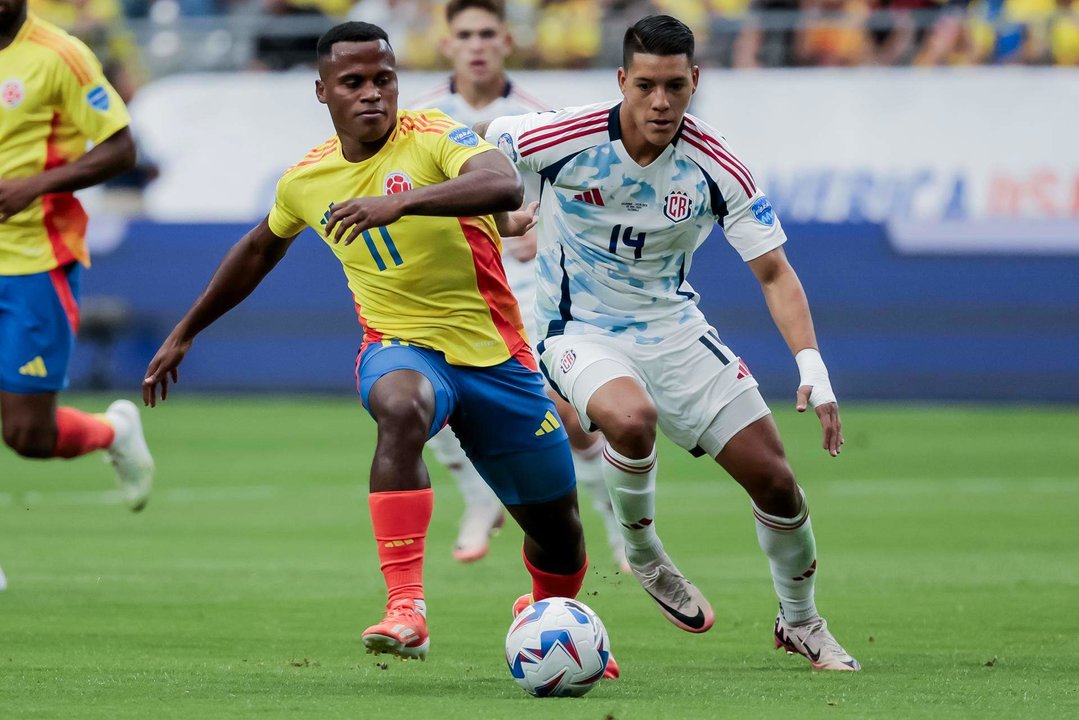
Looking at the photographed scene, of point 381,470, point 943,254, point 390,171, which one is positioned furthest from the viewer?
point 943,254

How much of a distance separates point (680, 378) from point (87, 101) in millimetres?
3558

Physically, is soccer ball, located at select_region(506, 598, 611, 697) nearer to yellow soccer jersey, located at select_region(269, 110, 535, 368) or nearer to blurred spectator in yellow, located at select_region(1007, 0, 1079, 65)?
yellow soccer jersey, located at select_region(269, 110, 535, 368)

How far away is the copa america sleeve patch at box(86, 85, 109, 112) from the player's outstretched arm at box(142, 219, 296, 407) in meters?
2.55

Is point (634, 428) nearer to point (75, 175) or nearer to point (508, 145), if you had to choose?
point (508, 145)

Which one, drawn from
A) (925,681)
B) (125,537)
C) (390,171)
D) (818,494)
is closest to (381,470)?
(390,171)

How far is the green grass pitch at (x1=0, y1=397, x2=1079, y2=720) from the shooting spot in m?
5.98

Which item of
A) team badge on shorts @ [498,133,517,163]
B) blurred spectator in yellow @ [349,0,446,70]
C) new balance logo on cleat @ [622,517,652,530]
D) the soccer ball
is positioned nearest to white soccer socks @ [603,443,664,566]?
new balance logo on cleat @ [622,517,652,530]

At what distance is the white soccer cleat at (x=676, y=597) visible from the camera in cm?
720

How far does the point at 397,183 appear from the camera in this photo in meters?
6.56

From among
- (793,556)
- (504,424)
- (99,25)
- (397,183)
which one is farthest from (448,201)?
(99,25)

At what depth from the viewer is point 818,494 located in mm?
13109

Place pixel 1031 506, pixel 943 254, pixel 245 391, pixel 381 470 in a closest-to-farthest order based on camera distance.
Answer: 1. pixel 381 470
2. pixel 1031 506
3. pixel 943 254
4. pixel 245 391

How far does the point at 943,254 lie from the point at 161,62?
922cm

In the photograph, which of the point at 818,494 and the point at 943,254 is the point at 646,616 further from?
the point at 943,254
